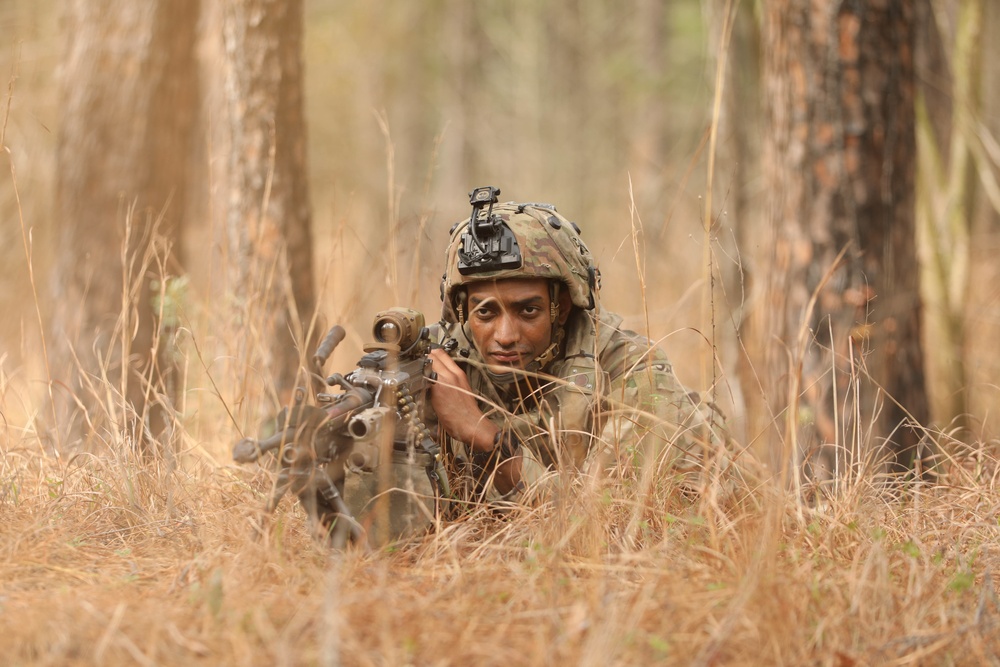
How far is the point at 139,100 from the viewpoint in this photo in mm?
5133

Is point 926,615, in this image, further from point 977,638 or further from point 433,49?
point 433,49

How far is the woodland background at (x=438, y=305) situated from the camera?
6.72 ft

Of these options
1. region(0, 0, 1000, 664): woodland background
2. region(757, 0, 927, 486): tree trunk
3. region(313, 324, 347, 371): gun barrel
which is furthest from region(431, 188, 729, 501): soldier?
region(757, 0, 927, 486): tree trunk

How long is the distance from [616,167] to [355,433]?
16456 millimetres

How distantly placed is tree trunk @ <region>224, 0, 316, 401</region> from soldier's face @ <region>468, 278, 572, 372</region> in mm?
1289

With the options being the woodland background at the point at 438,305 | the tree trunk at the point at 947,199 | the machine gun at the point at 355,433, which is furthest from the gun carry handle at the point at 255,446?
the tree trunk at the point at 947,199

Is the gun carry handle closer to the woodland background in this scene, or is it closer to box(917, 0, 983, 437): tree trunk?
the woodland background

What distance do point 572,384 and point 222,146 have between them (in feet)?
7.34

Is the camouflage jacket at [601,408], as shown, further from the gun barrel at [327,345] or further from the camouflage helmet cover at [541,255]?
the gun barrel at [327,345]

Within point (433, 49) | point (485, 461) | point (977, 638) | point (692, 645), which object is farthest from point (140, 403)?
point (433, 49)

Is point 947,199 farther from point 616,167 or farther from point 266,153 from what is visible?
point 616,167

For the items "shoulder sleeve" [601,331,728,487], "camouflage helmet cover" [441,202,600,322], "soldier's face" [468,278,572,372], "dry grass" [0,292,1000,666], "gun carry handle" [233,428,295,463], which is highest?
"camouflage helmet cover" [441,202,600,322]

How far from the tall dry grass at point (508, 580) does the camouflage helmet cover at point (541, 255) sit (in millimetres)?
674

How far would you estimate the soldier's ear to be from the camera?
3.23 m
